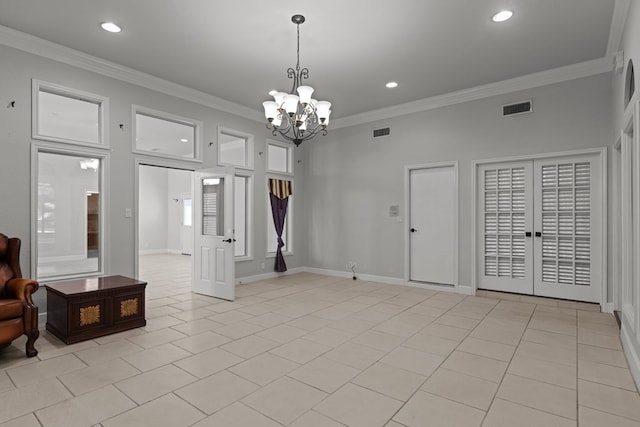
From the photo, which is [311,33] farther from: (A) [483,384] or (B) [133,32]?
(A) [483,384]

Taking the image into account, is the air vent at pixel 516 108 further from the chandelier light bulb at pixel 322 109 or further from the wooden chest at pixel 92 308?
the wooden chest at pixel 92 308

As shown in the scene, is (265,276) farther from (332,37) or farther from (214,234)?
(332,37)

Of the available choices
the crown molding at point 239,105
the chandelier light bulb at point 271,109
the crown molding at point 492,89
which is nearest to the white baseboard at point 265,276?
the crown molding at point 239,105

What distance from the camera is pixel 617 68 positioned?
12.8ft

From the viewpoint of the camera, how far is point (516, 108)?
16.8 feet

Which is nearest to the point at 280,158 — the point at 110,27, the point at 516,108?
the point at 110,27

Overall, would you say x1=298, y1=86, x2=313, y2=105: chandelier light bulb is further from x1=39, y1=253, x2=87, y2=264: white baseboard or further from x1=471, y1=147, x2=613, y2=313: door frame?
x1=39, y1=253, x2=87, y2=264: white baseboard

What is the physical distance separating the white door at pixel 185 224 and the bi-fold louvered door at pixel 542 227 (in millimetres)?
9121

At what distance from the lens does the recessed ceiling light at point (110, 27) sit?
3.65 meters

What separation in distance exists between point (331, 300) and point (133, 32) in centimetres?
423

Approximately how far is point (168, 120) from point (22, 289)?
3.11m

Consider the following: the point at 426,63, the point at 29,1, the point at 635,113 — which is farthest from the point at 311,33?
the point at 635,113

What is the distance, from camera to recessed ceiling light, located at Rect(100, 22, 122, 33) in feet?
12.0

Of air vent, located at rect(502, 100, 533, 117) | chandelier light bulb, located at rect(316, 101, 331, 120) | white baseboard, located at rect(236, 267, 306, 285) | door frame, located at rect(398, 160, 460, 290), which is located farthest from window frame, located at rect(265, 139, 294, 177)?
air vent, located at rect(502, 100, 533, 117)
